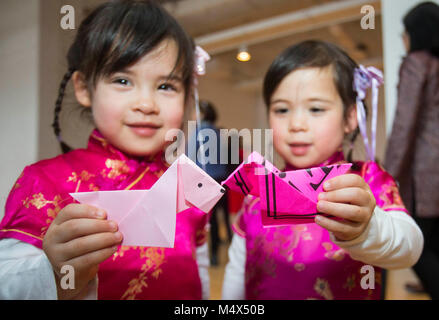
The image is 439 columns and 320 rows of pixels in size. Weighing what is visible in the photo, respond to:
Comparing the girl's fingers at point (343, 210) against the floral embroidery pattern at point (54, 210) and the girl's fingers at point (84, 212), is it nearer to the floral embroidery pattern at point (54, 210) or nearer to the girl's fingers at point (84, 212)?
the girl's fingers at point (84, 212)

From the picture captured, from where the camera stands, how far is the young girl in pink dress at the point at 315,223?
465 mm

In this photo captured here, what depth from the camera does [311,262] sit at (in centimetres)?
57

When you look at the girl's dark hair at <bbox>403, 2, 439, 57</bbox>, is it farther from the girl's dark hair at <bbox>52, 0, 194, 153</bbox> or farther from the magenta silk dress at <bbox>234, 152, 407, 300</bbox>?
the girl's dark hair at <bbox>52, 0, 194, 153</bbox>

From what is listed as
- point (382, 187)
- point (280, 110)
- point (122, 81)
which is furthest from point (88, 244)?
point (382, 187)

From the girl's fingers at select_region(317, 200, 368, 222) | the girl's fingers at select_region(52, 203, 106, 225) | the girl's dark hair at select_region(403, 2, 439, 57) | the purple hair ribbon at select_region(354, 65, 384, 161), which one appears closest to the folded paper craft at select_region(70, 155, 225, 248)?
the girl's fingers at select_region(52, 203, 106, 225)

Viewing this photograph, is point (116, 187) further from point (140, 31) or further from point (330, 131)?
point (330, 131)

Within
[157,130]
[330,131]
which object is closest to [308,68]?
[330,131]

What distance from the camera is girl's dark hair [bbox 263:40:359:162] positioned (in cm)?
53

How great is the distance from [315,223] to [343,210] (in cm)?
11

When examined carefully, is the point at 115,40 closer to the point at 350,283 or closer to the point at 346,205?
the point at 346,205

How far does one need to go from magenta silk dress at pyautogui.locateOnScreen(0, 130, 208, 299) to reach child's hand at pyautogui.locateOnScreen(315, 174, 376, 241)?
8.8 inches

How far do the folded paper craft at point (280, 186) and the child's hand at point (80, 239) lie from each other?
0.43ft
